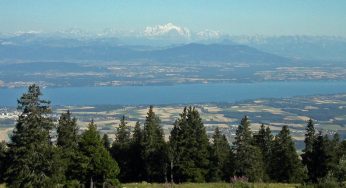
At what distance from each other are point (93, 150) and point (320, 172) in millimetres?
26144

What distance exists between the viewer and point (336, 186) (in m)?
18.1

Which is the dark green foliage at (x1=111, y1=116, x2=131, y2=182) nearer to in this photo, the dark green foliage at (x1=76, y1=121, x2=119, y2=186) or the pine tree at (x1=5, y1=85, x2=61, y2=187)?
the dark green foliage at (x1=76, y1=121, x2=119, y2=186)

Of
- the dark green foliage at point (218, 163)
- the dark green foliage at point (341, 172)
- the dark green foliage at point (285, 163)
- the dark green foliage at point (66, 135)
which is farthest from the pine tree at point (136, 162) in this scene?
the dark green foliage at point (341, 172)

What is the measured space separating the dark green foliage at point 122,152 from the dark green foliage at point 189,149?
724 cm

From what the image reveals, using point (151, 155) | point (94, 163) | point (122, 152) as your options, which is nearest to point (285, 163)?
point (151, 155)

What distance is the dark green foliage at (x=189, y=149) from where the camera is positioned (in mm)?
45381

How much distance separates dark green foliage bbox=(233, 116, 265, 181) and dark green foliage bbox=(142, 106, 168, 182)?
6.96 m

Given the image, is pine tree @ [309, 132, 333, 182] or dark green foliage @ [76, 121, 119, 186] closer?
dark green foliage @ [76, 121, 119, 186]

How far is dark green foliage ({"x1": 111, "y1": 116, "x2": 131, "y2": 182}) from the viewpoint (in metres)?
51.9

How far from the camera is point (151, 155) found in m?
49.9

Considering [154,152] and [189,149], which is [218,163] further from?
[154,152]

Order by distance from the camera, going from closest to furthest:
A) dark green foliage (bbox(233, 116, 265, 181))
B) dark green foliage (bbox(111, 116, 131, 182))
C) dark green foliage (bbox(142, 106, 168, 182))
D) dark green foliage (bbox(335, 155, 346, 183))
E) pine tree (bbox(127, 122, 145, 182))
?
dark green foliage (bbox(335, 155, 346, 183)), dark green foliage (bbox(233, 116, 265, 181)), dark green foliage (bbox(142, 106, 168, 182)), dark green foliage (bbox(111, 116, 131, 182)), pine tree (bbox(127, 122, 145, 182))

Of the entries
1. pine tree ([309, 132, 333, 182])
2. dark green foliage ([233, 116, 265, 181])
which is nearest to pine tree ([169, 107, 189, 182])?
dark green foliage ([233, 116, 265, 181])

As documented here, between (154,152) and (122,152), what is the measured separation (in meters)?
5.13
